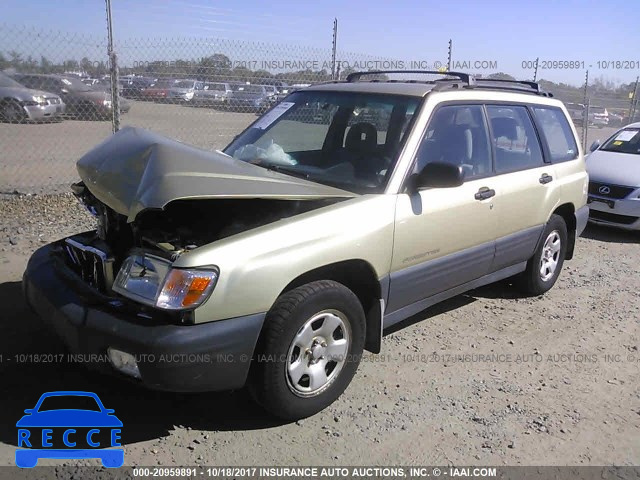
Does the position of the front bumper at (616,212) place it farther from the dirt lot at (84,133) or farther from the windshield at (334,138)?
the dirt lot at (84,133)

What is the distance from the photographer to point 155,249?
2984 millimetres

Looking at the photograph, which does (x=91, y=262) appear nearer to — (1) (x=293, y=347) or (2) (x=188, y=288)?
(2) (x=188, y=288)

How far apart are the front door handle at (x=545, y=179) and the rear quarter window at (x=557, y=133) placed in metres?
0.25

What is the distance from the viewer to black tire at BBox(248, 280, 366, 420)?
9.54 ft

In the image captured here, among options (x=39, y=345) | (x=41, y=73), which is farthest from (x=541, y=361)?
(x=41, y=73)

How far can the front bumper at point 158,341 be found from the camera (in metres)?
2.63

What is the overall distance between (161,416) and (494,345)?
249 cm

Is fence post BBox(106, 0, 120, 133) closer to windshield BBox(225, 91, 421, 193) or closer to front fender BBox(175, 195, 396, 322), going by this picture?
windshield BBox(225, 91, 421, 193)

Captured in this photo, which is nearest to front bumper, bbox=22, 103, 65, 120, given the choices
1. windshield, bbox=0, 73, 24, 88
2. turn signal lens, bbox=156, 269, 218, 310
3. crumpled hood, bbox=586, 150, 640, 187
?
windshield, bbox=0, 73, 24, 88

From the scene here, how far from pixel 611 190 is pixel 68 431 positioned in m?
7.32

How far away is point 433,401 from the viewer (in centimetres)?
351

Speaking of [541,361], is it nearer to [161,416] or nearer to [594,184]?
[161,416]

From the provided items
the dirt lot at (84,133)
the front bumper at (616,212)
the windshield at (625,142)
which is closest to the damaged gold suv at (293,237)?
the front bumper at (616,212)

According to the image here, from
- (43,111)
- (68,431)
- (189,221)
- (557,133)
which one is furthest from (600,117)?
(68,431)
